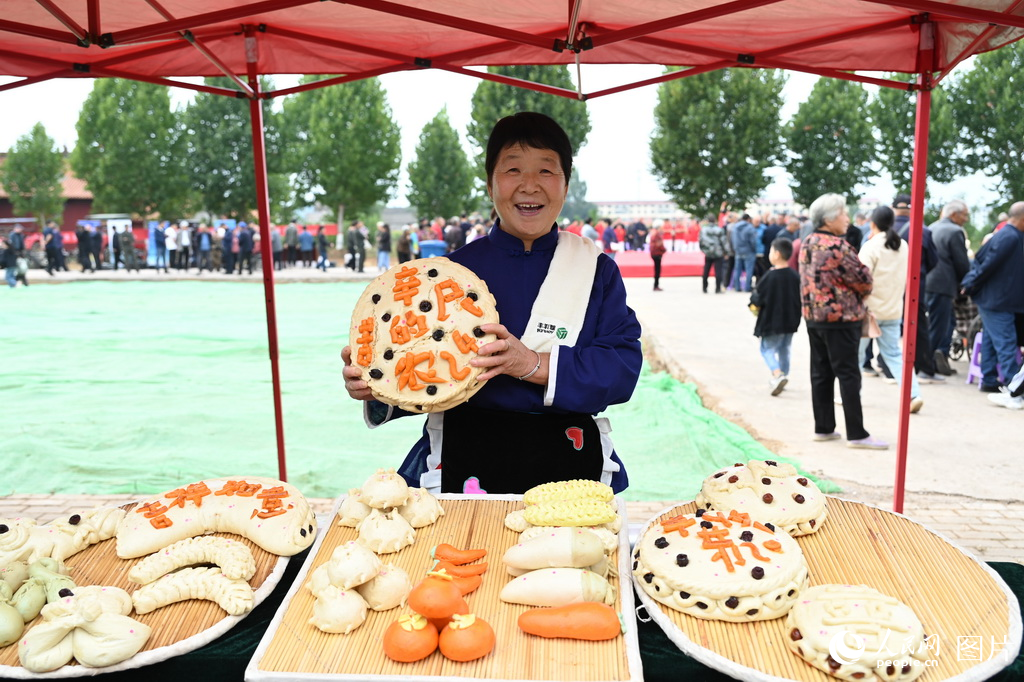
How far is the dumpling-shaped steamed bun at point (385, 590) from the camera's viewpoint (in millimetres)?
1422

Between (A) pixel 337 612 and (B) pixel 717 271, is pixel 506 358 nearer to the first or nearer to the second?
(A) pixel 337 612

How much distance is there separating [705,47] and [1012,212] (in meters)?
5.31

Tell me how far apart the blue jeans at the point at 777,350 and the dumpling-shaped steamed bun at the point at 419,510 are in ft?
20.4

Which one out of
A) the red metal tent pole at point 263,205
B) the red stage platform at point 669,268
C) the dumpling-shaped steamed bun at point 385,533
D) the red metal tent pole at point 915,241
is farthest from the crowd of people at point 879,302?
the red stage platform at point 669,268

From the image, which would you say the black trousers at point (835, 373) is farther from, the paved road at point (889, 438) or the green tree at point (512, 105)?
the green tree at point (512, 105)

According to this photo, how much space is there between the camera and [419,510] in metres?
1.78

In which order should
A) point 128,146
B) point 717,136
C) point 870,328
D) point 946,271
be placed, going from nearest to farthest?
1. point 870,328
2. point 946,271
3. point 717,136
4. point 128,146

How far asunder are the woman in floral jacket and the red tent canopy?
88.2 inches

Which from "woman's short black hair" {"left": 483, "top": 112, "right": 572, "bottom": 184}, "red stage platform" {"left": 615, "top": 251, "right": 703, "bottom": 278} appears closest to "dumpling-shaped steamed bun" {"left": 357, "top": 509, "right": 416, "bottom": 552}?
"woman's short black hair" {"left": 483, "top": 112, "right": 572, "bottom": 184}

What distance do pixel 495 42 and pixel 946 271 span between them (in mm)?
6414

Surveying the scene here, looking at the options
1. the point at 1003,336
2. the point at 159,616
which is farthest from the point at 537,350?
the point at 1003,336

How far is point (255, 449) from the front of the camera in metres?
5.82

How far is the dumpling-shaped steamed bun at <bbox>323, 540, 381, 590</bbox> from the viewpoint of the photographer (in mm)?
1402

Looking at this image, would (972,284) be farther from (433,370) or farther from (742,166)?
(742,166)
